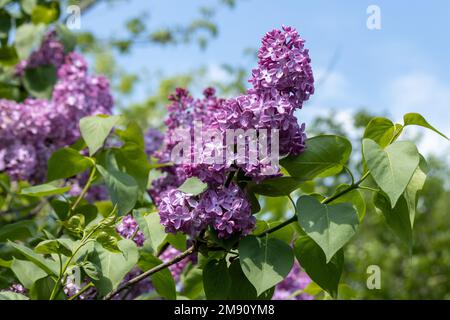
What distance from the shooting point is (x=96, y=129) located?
155 cm

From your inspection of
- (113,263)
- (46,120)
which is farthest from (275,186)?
(46,120)

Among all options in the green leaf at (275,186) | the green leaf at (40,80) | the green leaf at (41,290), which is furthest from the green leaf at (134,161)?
the green leaf at (40,80)

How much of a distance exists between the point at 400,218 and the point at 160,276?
0.48 metres

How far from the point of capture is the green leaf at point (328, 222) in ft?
3.31

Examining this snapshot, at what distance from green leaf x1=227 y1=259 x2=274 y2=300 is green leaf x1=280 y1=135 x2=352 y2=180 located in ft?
0.64

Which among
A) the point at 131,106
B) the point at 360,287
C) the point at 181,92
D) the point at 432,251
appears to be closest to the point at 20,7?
the point at 181,92

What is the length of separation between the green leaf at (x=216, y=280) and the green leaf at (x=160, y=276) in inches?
5.2

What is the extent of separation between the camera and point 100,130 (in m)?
1.54

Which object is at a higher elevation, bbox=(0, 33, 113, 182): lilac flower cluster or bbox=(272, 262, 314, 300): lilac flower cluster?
bbox=(0, 33, 113, 182): lilac flower cluster

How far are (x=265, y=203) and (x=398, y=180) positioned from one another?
1.05 meters

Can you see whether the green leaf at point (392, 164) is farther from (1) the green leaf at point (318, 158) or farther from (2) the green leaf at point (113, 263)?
(2) the green leaf at point (113, 263)

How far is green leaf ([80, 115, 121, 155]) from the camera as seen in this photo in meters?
1.51

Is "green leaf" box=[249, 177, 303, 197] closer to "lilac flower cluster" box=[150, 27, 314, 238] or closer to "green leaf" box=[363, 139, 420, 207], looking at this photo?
"lilac flower cluster" box=[150, 27, 314, 238]

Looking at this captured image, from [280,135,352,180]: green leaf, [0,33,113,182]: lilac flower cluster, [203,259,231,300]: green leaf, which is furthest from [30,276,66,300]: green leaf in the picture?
[0,33,113,182]: lilac flower cluster
